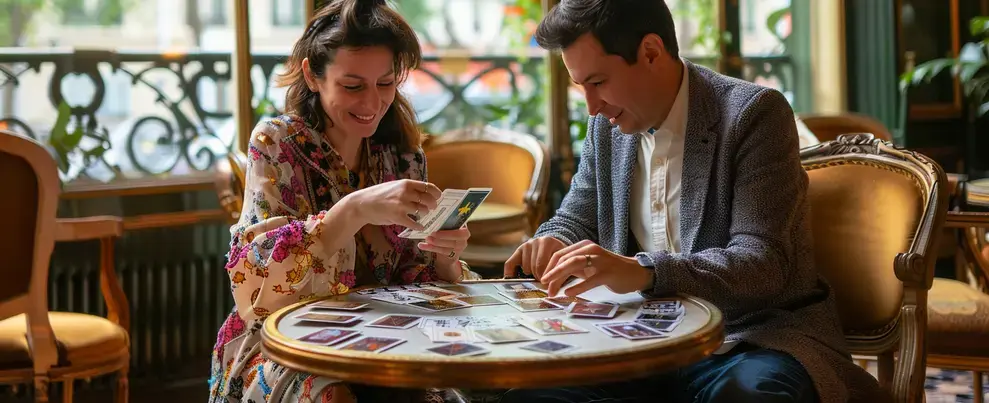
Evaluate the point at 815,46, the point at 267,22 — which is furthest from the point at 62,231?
the point at 815,46

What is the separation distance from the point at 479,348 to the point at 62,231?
2.18 meters

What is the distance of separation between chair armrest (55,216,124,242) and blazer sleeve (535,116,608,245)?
67.1 inches

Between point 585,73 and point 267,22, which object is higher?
point 267,22

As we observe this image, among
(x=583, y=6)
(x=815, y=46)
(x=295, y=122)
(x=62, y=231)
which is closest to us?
(x=583, y=6)

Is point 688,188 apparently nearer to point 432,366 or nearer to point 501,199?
point 432,366

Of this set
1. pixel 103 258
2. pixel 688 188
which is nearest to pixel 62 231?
pixel 103 258

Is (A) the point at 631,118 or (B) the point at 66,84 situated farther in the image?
(B) the point at 66,84

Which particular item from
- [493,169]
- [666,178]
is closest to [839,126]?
[493,169]

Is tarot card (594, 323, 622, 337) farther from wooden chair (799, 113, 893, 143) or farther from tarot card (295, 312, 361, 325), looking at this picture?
wooden chair (799, 113, 893, 143)

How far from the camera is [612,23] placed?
2.25 meters

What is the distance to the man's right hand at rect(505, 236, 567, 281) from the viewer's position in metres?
2.34

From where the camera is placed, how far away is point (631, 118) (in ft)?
7.73

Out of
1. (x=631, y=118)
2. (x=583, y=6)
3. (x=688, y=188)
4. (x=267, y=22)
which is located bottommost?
(x=688, y=188)

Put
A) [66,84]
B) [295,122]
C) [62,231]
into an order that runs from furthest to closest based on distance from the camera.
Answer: [66,84], [62,231], [295,122]
